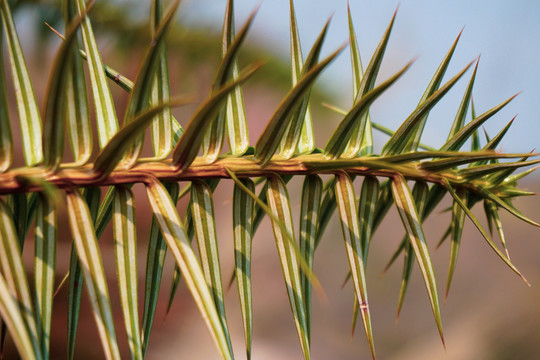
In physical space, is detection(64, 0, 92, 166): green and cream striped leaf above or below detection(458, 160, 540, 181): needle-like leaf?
above

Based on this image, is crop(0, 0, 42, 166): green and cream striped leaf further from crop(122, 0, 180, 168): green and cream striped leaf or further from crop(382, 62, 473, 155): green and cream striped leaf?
crop(382, 62, 473, 155): green and cream striped leaf

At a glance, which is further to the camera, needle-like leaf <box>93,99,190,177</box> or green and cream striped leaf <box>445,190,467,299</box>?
green and cream striped leaf <box>445,190,467,299</box>

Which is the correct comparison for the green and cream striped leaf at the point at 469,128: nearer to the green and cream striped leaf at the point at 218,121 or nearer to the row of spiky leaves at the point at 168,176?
the row of spiky leaves at the point at 168,176

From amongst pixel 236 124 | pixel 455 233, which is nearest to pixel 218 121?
pixel 236 124

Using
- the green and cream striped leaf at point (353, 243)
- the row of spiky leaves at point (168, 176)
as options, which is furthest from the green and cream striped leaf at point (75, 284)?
the green and cream striped leaf at point (353, 243)

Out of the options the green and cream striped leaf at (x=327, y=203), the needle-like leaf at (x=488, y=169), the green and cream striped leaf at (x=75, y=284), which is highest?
the needle-like leaf at (x=488, y=169)

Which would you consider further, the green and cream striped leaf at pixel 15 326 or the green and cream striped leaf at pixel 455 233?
the green and cream striped leaf at pixel 455 233

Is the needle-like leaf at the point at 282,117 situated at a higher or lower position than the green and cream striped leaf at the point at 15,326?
higher

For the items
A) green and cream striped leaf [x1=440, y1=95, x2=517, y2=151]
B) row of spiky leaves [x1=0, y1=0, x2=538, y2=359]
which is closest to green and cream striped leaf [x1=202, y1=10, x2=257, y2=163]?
row of spiky leaves [x1=0, y1=0, x2=538, y2=359]
